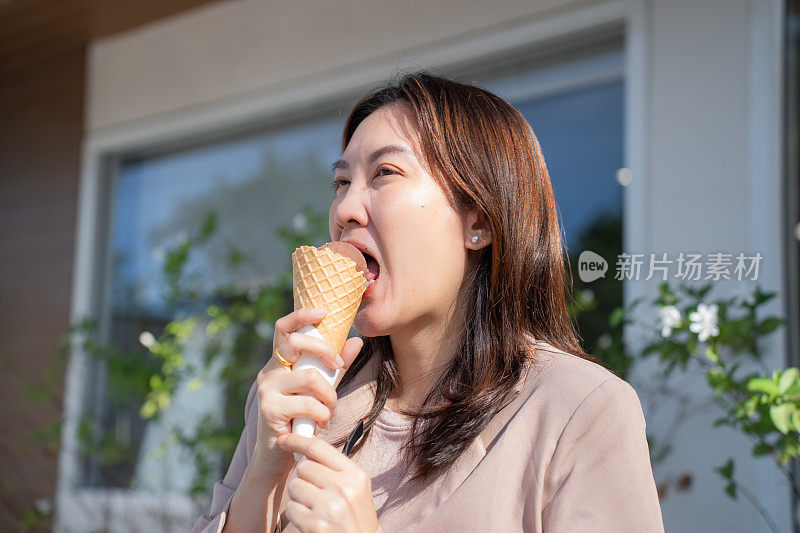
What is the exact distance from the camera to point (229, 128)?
481 centimetres

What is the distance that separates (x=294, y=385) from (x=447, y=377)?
39 centimetres

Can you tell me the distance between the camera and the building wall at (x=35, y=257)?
5.18 m

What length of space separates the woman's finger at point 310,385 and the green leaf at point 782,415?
1.36m

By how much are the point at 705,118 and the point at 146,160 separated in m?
3.55

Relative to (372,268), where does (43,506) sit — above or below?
below

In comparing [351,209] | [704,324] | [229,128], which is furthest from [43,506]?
[351,209]

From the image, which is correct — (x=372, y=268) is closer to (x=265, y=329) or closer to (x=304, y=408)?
(x=304, y=408)

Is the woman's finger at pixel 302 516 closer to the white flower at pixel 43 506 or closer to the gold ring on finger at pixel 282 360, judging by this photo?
the gold ring on finger at pixel 282 360

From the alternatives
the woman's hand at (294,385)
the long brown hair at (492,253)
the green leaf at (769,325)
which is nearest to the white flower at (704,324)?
the green leaf at (769,325)

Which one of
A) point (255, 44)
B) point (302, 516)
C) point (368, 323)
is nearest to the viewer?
point (302, 516)

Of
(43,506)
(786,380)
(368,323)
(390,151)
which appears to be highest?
(390,151)

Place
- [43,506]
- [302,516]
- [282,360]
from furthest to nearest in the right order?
[43,506] < [282,360] < [302,516]

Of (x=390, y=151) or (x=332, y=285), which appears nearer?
(x=332, y=285)

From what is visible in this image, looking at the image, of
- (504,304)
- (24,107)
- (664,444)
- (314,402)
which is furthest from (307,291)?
(24,107)
